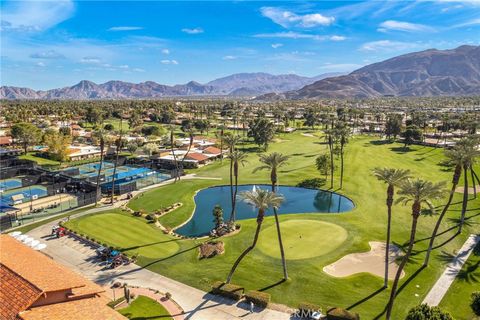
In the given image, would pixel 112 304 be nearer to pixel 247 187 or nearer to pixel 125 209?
pixel 125 209

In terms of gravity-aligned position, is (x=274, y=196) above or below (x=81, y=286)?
above

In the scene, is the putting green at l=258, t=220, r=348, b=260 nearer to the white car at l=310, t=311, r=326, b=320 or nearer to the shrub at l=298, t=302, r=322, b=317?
the shrub at l=298, t=302, r=322, b=317

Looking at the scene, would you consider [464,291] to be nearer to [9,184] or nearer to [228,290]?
[228,290]

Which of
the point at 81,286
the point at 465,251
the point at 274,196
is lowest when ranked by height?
the point at 465,251

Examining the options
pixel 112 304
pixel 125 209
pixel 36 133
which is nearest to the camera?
pixel 112 304

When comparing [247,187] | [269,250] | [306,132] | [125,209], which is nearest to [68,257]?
[125,209]

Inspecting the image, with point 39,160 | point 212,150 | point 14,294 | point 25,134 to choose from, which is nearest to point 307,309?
point 14,294
